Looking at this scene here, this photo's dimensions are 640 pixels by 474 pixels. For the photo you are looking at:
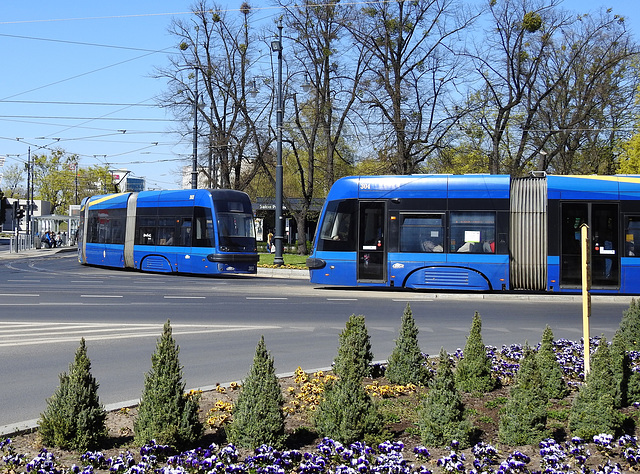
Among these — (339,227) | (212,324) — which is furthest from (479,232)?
(212,324)

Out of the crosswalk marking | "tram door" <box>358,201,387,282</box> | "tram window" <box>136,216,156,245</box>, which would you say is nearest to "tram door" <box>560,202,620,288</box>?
"tram door" <box>358,201,387,282</box>

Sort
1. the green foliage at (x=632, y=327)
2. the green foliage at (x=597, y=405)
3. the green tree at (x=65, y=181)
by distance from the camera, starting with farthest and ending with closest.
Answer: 1. the green tree at (x=65, y=181)
2. the green foliage at (x=632, y=327)
3. the green foliage at (x=597, y=405)

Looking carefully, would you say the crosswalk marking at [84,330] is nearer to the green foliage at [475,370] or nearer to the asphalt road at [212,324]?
the asphalt road at [212,324]

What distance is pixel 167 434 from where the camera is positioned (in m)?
5.75

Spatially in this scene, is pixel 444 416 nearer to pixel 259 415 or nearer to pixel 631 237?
pixel 259 415

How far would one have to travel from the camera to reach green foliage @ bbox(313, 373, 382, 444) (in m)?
6.05

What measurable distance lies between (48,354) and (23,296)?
31.0 ft

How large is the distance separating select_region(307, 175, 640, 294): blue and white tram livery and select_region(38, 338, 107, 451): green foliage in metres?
15.8

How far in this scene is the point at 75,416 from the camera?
5.90 m

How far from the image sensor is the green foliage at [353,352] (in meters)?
6.41

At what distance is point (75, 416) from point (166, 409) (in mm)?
744

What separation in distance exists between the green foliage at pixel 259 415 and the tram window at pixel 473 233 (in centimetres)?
1582

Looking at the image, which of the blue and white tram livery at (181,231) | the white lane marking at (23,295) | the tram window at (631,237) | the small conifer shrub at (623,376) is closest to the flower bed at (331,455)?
the small conifer shrub at (623,376)

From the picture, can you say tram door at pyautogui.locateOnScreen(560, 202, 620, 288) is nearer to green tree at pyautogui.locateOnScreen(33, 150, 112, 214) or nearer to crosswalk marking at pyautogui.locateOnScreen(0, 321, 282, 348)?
crosswalk marking at pyautogui.locateOnScreen(0, 321, 282, 348)
